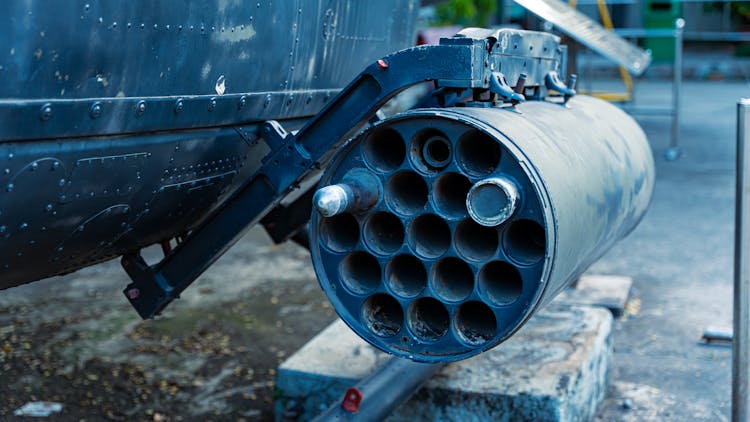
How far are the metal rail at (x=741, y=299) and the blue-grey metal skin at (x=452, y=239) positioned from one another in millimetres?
613

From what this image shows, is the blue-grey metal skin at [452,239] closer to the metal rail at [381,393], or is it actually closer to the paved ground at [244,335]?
the metal rail at [381,393]

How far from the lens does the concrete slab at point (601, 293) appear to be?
5.61 metres

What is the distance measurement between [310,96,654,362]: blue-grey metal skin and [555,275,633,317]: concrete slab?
8.98ft

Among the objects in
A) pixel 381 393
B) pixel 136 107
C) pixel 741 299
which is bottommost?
pixel 381 393

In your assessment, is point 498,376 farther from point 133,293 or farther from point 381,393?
point 133,293

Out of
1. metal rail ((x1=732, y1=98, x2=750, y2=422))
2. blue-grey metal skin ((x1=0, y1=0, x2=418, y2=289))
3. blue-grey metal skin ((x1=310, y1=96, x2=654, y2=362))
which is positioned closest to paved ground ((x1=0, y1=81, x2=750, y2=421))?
metal rail ((x1=732, y1=98, x2=750, y2=422))

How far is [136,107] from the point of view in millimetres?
2688

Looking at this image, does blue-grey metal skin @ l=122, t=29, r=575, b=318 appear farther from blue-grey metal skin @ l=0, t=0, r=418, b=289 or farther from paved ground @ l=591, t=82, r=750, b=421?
paved ground @ l=591, t=82, r=750, b=421

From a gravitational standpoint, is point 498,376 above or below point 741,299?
below

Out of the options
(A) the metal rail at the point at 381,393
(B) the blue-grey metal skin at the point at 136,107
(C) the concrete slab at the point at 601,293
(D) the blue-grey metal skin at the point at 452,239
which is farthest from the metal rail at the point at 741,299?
(C) the concrete slab at the point at 601,293

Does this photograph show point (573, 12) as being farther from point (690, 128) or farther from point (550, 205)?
point (690, 128)

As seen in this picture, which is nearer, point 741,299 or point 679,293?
point 741,299

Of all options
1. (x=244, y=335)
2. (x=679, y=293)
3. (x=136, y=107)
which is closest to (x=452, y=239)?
(x=136, y=107)

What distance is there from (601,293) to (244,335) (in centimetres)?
220
